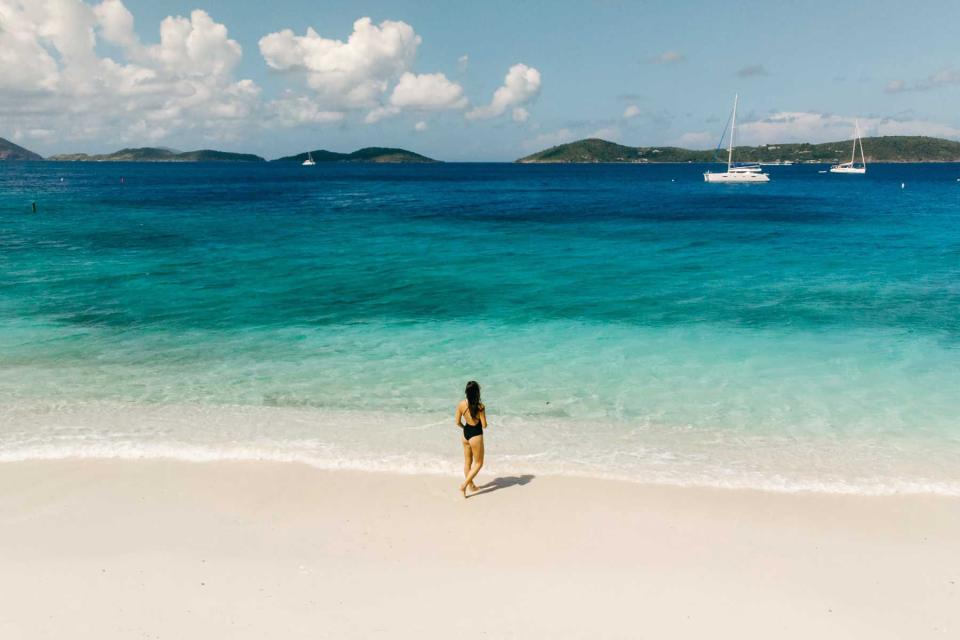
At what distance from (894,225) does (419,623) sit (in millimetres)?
65634

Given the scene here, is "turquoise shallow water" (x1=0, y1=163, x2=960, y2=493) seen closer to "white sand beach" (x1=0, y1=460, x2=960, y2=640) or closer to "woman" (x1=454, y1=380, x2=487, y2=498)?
"white sand beach" (x1=0, y1=460, x2=960, y2=640)

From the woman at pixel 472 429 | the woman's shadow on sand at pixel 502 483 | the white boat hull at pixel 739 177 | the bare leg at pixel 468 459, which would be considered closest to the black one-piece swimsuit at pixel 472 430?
the woman at pixel 472 429

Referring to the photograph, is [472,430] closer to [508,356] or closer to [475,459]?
[475,459]

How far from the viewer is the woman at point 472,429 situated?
10906mm

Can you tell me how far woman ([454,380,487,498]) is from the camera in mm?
10906

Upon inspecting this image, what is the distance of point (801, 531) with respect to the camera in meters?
10.7

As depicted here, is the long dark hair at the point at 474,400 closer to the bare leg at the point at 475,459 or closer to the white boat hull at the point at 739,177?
the bare leg at the point at 475,459

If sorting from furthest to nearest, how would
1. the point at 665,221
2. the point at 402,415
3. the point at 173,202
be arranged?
the point at 173,202 < the point at 665,221 < the point at 402,415

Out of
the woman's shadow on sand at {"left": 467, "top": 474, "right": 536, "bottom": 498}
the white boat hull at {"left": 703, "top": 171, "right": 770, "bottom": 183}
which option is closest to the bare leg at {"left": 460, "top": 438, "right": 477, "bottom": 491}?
the woman's shadow on sand at {"left": 467, "top": 474, "right": 536, "bottom": 498}

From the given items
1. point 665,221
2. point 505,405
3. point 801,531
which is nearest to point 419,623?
point 801,531

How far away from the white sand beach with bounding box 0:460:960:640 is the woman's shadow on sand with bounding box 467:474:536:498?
57 mm

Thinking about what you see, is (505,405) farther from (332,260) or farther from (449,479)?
(332,260)

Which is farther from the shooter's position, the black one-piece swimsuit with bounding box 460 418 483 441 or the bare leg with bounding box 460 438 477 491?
the bare leg with bounding box 460 438 477 491

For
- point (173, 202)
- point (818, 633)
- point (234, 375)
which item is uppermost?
point (173, 202)
